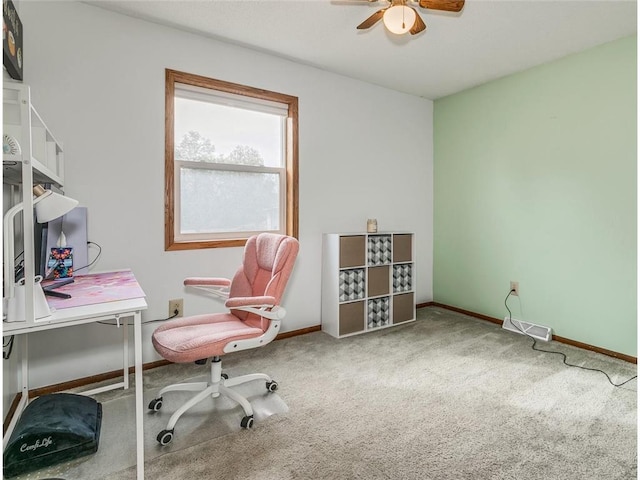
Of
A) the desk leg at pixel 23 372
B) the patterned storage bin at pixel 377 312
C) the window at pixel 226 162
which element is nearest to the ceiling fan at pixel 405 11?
the window at pixel 226 162

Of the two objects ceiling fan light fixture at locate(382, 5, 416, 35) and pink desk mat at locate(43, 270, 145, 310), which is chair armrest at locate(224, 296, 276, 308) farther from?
ceiling fan light fixture at locate(382, 5, 416, 35)

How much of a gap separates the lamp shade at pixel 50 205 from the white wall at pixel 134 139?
103 centimetres

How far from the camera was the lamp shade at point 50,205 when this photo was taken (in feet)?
4.47

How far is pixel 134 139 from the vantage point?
246 cm

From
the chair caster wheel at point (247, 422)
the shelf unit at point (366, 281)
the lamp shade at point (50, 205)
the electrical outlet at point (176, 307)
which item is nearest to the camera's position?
the lamp shade at point (50, 205)

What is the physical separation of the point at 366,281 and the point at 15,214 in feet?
8.35

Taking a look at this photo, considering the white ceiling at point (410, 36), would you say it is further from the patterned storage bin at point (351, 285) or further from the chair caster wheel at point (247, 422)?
the chair caster wheel at point (247, 422)

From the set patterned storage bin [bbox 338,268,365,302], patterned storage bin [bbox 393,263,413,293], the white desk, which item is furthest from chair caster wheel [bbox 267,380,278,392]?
patterned storage bin [bbox 393,263,413,293]

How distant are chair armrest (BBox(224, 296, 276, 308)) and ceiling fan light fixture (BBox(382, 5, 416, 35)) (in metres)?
1.68

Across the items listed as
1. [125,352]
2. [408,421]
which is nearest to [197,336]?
[125,352]

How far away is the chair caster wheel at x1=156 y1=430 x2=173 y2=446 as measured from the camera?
1701mm

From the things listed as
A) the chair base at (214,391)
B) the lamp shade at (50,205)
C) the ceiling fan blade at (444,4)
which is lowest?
the chair base at (214,391)

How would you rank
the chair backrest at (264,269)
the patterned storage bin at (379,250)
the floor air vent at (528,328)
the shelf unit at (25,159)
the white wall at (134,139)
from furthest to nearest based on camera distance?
the patterned storage bin at (379,250) < the floor air vent at (528,328) < the white wall at (134,139) < the chair backrest at (264,269) < the shelf unit at (25,159)

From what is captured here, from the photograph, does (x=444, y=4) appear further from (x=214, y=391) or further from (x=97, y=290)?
(x=214, y=391)
